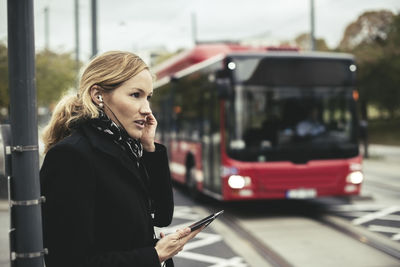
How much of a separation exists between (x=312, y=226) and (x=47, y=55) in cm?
1838

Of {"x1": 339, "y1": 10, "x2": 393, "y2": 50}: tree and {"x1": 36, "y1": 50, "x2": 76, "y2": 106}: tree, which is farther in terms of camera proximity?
{"x1": 339, "y1": 10, "x2": 393, "y2": 50}: tree

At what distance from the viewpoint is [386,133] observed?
43312 mm

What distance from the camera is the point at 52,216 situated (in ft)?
5.89

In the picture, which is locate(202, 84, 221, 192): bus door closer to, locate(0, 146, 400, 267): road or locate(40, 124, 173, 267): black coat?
locate(0, 146, 400, 267): road

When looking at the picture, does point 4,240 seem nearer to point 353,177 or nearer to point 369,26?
point 353,177

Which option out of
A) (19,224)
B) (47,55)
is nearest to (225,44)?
(19,224)

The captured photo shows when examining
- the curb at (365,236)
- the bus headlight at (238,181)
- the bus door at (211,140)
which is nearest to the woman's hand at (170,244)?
the curb at (365,236)

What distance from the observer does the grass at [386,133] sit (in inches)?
1534

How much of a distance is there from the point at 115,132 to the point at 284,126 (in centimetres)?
742

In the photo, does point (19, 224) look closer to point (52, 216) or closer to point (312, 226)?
point (52, 216)

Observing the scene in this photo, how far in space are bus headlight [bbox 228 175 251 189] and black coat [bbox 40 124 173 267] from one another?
702 centimetres

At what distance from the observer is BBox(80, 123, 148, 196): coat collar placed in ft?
6.28

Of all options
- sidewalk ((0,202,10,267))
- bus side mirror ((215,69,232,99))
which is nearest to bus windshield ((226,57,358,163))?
bus side mirror ((215,69,232,99))

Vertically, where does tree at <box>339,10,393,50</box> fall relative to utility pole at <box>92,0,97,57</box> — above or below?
above
